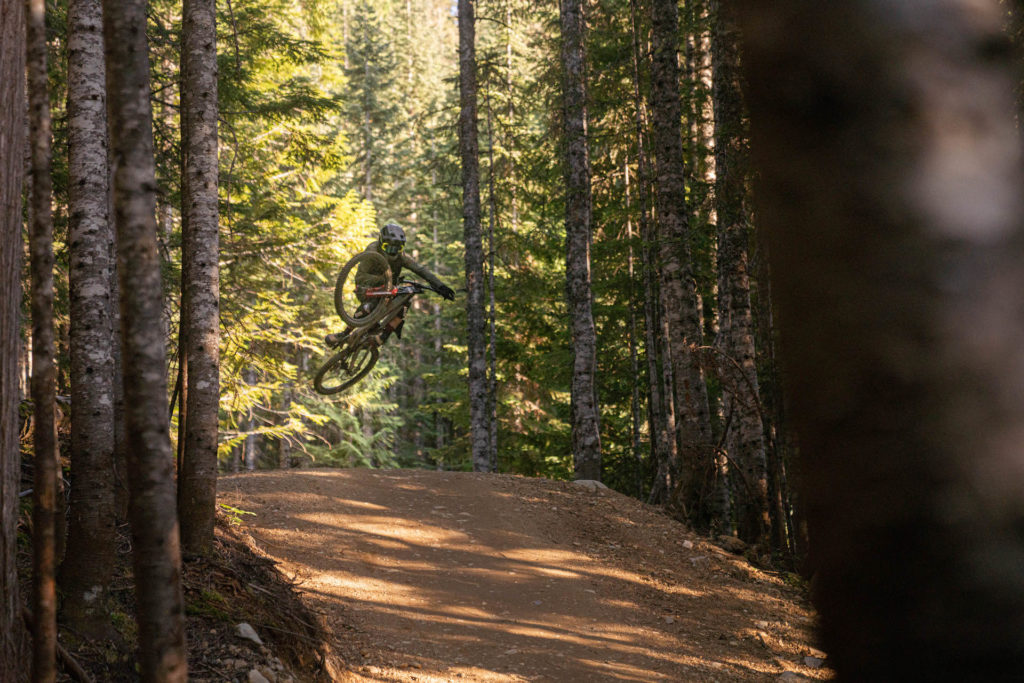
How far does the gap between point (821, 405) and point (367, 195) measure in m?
38.9

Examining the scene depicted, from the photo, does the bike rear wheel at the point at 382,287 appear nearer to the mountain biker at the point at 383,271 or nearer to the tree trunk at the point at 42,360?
the mountain biker at the point at 383,271

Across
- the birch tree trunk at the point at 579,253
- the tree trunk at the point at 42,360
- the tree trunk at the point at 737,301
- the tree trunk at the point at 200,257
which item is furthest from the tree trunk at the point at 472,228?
the tree trunk at the point at 42,360

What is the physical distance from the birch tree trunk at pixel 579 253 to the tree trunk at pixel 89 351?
10949mm

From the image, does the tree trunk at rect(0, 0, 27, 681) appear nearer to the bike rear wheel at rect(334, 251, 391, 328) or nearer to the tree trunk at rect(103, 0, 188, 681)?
the tree trunk at rect(103, 0, 188, 681)

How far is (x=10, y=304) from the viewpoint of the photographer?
3.56 metres

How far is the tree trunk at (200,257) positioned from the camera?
267 inches

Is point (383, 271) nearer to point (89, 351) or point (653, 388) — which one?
point (653, 388)

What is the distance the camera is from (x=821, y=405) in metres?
0.69

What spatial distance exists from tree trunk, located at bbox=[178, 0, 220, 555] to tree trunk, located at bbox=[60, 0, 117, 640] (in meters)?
1.39

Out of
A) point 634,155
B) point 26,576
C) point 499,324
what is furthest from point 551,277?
point 26,576

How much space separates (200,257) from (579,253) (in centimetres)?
1022

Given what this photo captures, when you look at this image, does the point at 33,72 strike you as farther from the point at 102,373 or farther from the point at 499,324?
the point at 499,324

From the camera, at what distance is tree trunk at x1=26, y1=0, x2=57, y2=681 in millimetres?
3223

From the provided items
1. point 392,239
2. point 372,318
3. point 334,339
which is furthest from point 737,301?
point 334,339
